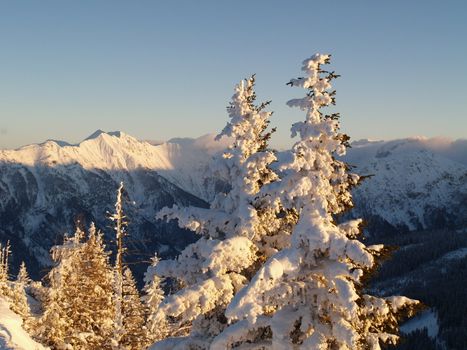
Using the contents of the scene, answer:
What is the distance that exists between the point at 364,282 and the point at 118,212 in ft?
35.5

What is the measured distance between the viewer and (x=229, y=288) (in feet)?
50.8

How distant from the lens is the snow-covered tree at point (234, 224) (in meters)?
15.3

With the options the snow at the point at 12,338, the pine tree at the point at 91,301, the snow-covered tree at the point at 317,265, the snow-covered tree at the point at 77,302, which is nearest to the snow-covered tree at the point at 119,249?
the snow at the point at 12,338

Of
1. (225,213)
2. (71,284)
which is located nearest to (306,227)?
(225,213)

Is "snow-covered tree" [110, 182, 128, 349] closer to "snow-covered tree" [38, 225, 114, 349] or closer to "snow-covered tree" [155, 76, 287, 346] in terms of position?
"snow-covered tree" [155, 76, 287, 346]

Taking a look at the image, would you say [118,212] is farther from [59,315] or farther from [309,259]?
[59,315]

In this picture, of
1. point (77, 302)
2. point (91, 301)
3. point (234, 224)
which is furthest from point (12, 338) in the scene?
point (234, 224)

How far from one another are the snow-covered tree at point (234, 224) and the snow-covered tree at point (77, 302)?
16.3m

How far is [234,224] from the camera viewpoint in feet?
56.5

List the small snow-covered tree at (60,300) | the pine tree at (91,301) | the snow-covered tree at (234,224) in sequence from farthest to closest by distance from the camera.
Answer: the pine tree at (91,301) → the small snow-covered tree at (60,300) → the snow-covered tree at (234,224)

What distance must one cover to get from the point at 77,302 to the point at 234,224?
22.3m

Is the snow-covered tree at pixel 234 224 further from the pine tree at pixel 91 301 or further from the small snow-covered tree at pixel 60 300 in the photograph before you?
the pine tree at pixel 91 301

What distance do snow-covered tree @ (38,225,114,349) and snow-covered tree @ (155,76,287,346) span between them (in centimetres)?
1634

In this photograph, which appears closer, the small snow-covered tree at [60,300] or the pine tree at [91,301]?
the small snow-covered tree at [60,300]
